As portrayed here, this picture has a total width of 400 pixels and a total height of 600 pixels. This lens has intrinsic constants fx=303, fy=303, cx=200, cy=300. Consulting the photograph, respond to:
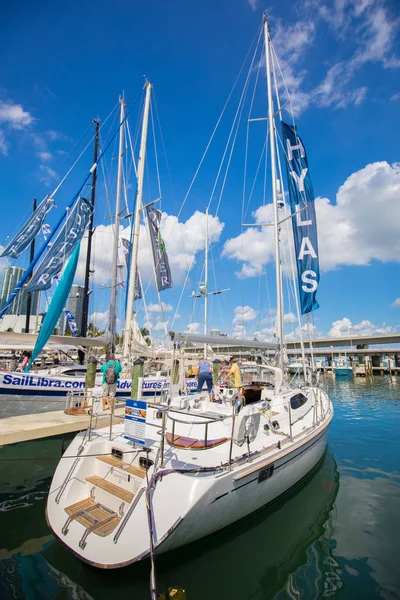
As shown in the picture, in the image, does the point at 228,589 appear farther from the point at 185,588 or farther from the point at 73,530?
the point at 73,530

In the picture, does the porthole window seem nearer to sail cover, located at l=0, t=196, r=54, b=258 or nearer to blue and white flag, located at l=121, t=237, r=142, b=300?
blue and white flag, located at l=121, t=237, r=142, b=300

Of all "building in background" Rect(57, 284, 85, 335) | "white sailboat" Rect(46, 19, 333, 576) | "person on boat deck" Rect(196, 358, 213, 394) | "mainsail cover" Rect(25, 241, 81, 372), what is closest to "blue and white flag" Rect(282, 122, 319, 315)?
"person on boat deck" Rect(196, 358, 213, 394)

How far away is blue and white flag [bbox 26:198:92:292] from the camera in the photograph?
12148 millimetres

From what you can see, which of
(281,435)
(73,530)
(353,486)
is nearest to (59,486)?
Answer: (73,530)

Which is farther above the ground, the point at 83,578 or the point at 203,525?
the point at 203,525

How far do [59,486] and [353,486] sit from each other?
22.1 ft

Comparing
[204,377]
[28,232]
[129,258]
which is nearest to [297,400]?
[204,377]

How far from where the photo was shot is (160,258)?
16703 mm

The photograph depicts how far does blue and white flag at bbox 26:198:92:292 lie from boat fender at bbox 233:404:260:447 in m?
9.83

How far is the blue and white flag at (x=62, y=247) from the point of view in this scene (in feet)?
39.9

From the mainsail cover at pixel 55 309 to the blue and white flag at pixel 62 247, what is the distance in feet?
8.93

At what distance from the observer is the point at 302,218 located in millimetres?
11633

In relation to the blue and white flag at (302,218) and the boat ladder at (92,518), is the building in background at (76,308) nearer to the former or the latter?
the blue and white flag at (302,218)

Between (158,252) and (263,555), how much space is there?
14012 mm
